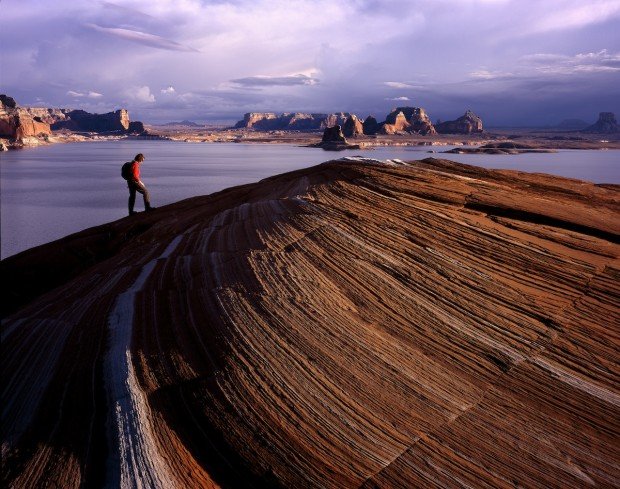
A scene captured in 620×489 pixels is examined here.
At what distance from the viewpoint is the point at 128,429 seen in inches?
183

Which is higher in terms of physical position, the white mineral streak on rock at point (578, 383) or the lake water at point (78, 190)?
the white mineral streak on rock at point (578, 383)

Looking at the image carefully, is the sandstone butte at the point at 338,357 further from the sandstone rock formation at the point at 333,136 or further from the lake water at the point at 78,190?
the sandstone rock formation at the point at 333,136

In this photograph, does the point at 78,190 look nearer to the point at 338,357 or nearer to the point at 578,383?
the point at 338,357

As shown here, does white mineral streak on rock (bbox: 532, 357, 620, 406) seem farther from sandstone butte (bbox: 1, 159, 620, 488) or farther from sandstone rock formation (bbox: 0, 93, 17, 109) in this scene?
sandstone rock formation (bbox: 0, 93, 17, 109)

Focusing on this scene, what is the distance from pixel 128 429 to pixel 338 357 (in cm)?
223

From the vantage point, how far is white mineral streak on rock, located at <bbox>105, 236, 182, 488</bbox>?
14.0ft

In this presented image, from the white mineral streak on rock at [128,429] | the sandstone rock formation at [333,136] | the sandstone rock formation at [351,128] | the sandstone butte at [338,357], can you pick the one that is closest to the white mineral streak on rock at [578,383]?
the sandstone butte at [338,357]

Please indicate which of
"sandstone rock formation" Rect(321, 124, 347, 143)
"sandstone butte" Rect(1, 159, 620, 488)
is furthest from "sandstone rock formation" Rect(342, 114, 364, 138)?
"sandstone butte" Rect(1, 159, 620, 488)

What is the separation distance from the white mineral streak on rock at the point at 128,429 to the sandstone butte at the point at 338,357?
0.02 meters

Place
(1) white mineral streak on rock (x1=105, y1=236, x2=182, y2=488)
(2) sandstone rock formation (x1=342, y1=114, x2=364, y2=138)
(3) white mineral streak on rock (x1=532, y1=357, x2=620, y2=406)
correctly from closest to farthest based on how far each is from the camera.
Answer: (1) white mineral streak on rock (x1=105, y1=236, x2=182, y2=488), (3) white mineral streak on rock (x1=532, y1=357, x2=620, y2=406), (2) sandstone rock formation (x1=342, y1=114, x2=364, y2=138)

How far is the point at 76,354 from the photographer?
5812 millimetres

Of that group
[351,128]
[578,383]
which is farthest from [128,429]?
[351,128]

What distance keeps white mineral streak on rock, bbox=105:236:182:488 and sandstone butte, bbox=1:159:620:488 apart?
0.06ft

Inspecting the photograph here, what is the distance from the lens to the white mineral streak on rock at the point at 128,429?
428 centimetres
